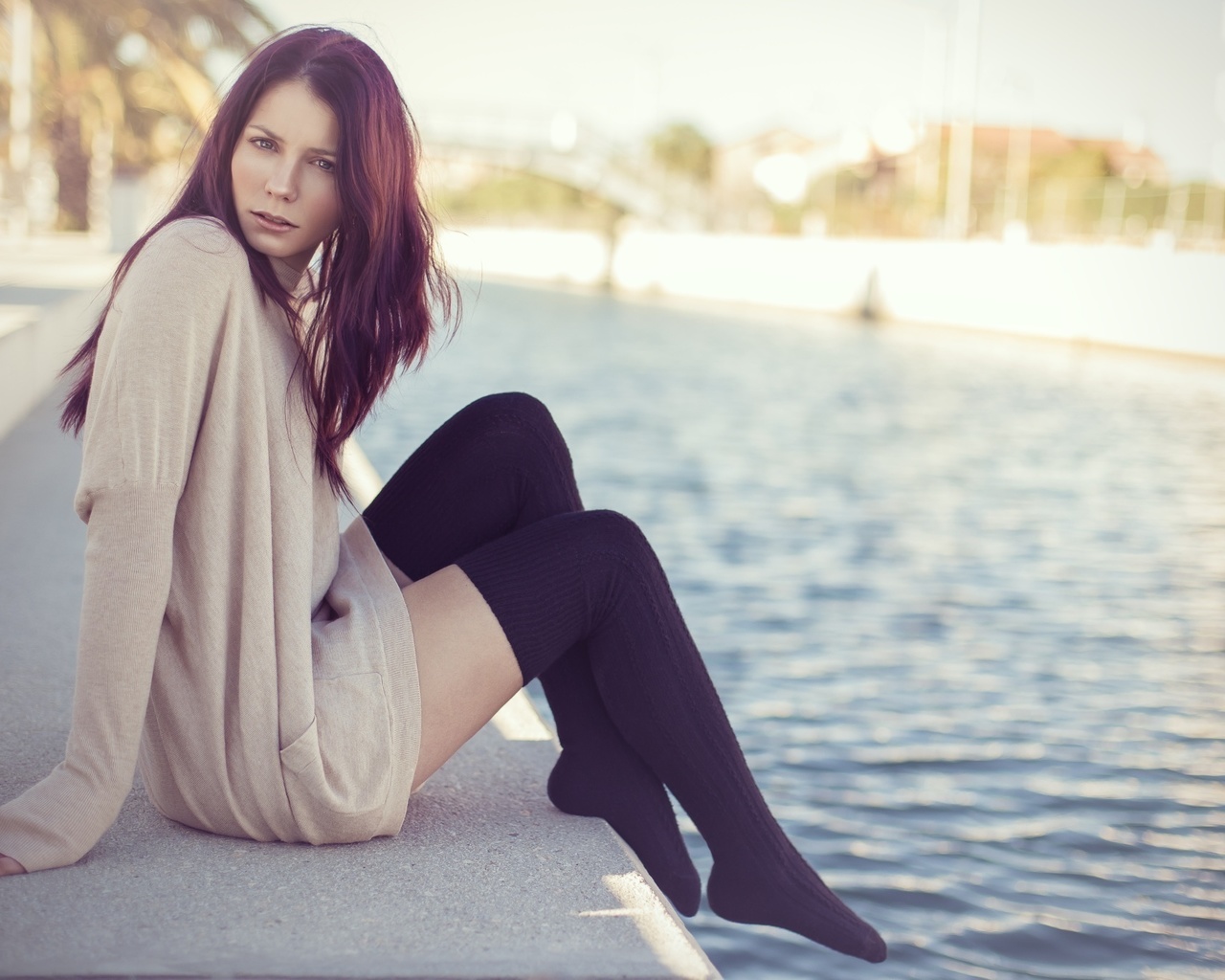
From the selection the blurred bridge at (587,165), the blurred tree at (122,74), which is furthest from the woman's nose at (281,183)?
the blurred bridge at (587,165)

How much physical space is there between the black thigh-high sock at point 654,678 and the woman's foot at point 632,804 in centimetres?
5

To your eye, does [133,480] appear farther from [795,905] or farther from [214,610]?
[795,905]

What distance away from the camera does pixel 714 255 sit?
33.9m

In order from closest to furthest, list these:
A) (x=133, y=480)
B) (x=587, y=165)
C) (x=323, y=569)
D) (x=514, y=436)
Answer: (x=133, y=480) < (x=323, y=569) < (x=514, y=436) < (x=587, y=165)

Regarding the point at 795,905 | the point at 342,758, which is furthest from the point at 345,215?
the point at 795,905

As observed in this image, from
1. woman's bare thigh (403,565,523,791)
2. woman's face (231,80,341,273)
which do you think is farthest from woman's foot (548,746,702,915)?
woman's face (231,80,341,273)

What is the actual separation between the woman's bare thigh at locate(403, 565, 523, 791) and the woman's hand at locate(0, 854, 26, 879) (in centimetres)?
45

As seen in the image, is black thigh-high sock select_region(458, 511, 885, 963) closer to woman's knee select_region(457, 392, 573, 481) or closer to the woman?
the woman

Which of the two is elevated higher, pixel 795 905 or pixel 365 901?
pixel 365 901

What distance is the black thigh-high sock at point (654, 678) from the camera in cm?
178

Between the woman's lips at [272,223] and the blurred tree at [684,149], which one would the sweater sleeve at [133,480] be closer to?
the woman's lips at [272,223]

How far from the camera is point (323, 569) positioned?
1.73 metres

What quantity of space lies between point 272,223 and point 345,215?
0.30ft

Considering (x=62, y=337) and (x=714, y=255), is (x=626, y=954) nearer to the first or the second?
(x=62, y=337)
